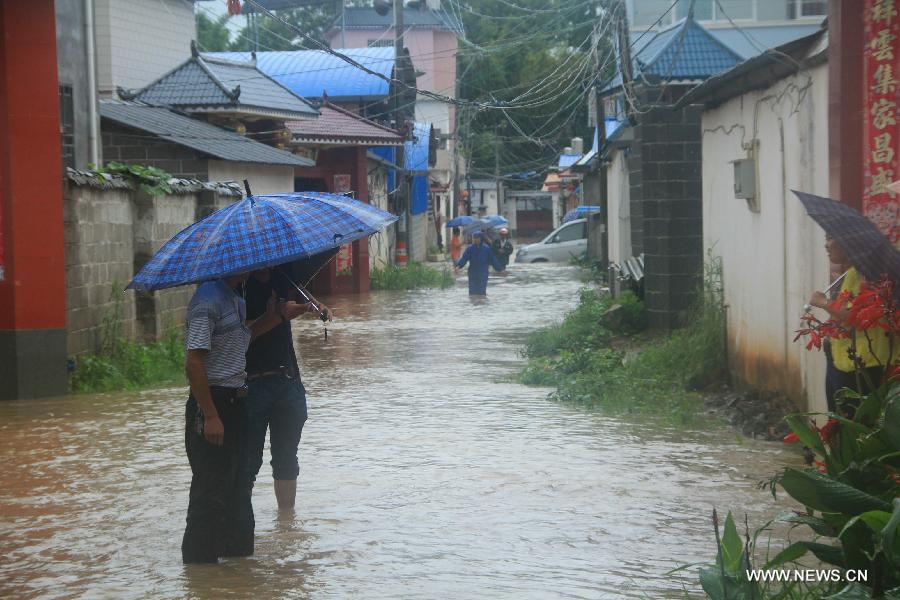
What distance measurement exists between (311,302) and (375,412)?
5.22 m

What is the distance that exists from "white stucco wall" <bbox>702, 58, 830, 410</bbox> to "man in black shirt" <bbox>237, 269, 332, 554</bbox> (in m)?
4.27

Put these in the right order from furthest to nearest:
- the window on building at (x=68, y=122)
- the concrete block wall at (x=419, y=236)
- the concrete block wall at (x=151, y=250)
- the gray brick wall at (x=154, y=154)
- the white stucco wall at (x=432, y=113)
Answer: the white stucco wall at (x=432, y=113) < the concrete block wall at (x=419, y=236) < the gray brick wall at (x=154, y=154) < the window on building at (x=68, y=122) < the concrete block wall at (x=151, y=250)

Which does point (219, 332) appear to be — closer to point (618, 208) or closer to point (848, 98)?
point (848, 98)

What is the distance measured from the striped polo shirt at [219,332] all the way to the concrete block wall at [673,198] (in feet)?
35.0

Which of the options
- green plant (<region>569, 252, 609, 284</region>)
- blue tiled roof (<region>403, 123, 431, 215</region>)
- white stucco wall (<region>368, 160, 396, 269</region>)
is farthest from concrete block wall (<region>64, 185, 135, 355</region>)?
blue tiled roof (<region>403, 123, 431, 215</region>)

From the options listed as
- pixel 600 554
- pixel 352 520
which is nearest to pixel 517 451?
pixel 352 520

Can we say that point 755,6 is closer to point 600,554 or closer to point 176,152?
point 176,152

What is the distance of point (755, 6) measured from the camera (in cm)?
2839

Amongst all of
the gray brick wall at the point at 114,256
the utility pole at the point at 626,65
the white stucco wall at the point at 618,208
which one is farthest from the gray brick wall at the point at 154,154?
the white stucco wall at the point at 618,208

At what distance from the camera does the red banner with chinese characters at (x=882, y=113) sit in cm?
777

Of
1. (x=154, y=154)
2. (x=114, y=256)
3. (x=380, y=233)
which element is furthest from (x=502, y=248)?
(x=114, y=256)

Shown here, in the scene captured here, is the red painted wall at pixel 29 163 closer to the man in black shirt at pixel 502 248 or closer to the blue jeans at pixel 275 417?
the blue jeans at pixel 275 417

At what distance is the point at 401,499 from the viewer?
8133mm

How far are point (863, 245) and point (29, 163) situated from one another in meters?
8.73
